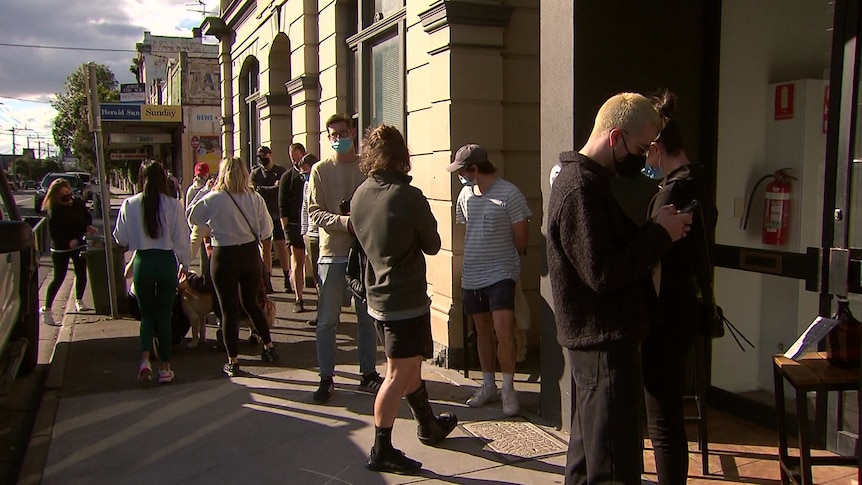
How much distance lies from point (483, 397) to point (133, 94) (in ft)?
191

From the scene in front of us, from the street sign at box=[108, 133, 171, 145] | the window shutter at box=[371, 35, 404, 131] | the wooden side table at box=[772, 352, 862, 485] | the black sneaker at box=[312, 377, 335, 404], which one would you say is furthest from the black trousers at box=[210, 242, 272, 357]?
Answer: the street sign at box=[108, 133, 171, 145]

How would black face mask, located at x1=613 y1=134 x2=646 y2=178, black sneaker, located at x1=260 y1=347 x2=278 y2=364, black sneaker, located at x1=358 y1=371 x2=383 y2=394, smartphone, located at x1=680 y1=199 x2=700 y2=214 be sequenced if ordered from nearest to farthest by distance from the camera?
black face mask, located at x1=613 y1=134 x2=646 y2=178
smartphone, located at x1=680 y1=199 x2=700 y2=214
black sneaker, located at x1=358 y1=371 x2=383 y2=394
black sneaker, located at x1=260 y1=347 x2=278 y2=364

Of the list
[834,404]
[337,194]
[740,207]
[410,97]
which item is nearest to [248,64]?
[410,97]

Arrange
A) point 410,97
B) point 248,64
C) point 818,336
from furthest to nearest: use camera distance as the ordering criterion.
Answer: point 248,64 → point 410,97 → point 818,336

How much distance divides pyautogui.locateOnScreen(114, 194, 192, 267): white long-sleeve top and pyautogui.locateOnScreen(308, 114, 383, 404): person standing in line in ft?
4.51

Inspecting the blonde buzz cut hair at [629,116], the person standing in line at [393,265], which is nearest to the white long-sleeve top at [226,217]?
the person standing in line at [393,265]

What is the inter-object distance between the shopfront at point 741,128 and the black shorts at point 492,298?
376mm

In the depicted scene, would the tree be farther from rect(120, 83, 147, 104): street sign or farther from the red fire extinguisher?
the red fire extinguisher

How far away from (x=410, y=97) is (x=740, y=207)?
3460 mm

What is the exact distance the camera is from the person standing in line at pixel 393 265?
13.1ft

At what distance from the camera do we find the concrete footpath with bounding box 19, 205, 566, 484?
4250mm

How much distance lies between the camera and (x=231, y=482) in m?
4.14

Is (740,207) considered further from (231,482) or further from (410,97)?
(231,482)

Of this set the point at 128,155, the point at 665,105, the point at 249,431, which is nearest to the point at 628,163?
the point at 665,105
